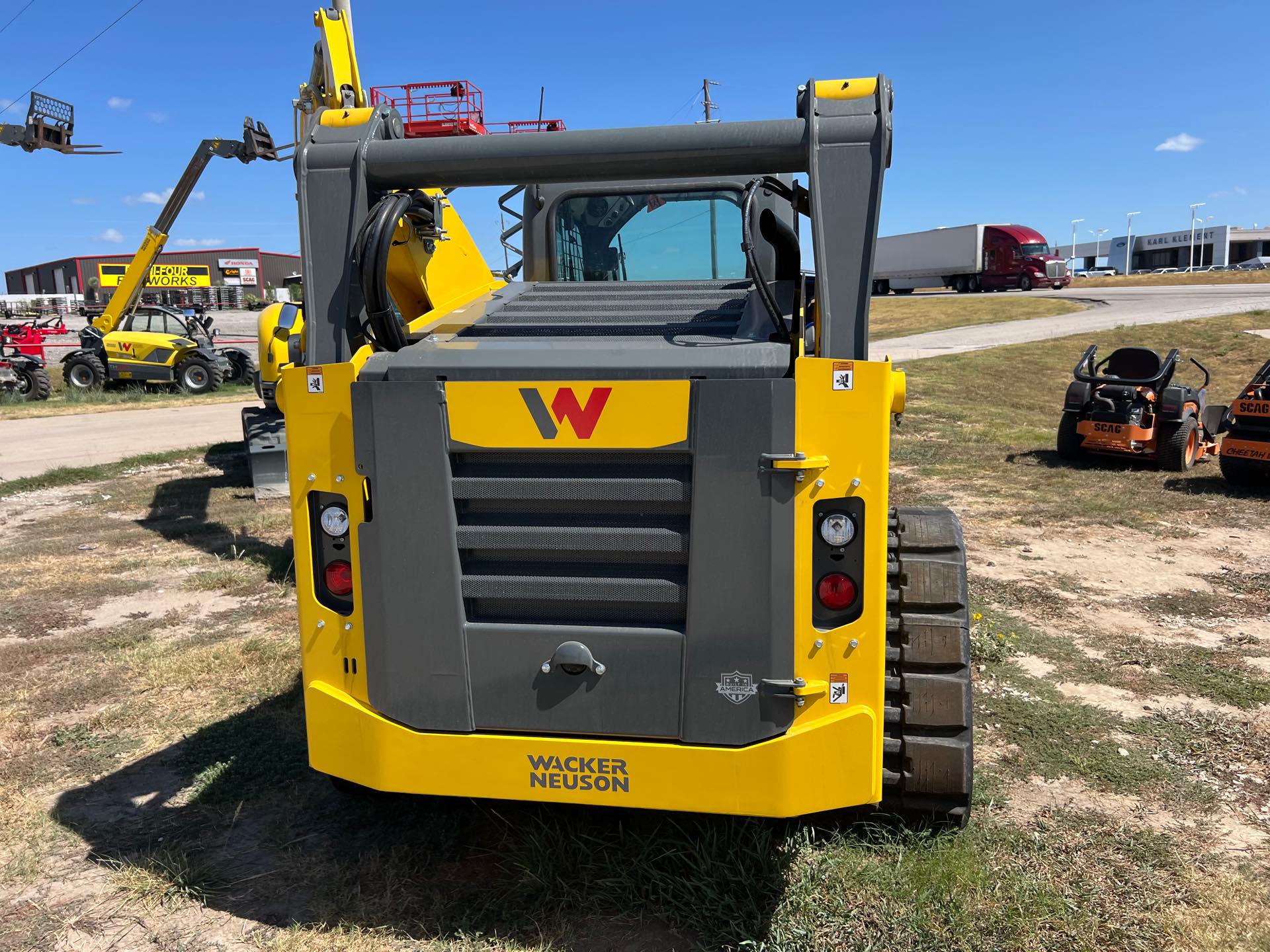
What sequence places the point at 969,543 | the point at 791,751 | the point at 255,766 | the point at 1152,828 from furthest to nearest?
the point at 969,543, the point at 255,766, the point at 1152,828, the point at 791,751

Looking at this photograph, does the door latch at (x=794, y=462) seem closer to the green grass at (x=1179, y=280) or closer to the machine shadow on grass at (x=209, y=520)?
A: the machine shadow on grass at (x=209, y=520)

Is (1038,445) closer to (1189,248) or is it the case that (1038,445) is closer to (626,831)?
(626,831)

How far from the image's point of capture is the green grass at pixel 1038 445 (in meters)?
8.45

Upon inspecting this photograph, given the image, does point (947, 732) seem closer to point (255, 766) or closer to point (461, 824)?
point (461, 824)

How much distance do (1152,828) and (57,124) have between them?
66.0 ft

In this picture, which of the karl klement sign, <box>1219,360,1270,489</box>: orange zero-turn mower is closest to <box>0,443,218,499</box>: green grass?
<box>1219,360,1270,489</box>: orange zero-turn mower

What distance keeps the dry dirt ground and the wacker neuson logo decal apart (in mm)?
498

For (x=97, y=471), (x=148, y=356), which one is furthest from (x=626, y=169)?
(x=148, y=356)

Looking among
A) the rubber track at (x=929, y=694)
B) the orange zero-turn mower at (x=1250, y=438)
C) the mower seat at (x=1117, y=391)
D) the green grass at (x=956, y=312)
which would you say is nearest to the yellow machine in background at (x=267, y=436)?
the rubber track at (x=929, y=694)

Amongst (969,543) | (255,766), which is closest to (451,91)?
(969,543)

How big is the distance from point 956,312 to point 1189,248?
70877 mm

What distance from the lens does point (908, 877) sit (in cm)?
297

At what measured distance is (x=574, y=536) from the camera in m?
2.71

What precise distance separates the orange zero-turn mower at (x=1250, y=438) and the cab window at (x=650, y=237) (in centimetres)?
623
